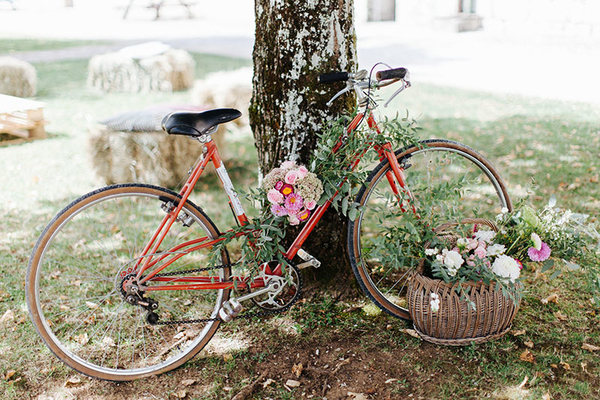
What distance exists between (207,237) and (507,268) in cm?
151

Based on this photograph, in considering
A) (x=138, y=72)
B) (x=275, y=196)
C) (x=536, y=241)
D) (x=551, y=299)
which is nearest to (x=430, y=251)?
(x=536, y=241)

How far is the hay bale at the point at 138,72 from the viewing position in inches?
372

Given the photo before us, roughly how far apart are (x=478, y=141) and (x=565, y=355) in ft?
13.6

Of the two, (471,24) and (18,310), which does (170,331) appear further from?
(471,24)

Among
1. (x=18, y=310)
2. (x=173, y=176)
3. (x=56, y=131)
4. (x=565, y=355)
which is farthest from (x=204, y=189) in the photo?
(x=565, y=355)

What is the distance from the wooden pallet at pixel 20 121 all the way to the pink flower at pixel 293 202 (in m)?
5.31

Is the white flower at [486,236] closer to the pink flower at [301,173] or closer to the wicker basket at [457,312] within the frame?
the wicker basket at [457,312]

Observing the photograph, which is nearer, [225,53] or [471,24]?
[225,53]

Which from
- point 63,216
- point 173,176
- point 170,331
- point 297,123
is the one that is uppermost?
point 297,123

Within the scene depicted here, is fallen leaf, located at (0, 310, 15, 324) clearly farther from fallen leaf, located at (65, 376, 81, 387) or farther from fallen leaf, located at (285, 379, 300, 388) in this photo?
fallen leaf, located at (285, 379, 300, 388)

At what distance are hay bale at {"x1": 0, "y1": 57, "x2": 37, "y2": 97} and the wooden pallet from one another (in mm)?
1952

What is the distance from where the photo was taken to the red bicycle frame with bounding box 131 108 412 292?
8.55 feet

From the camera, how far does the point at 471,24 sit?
619 inches

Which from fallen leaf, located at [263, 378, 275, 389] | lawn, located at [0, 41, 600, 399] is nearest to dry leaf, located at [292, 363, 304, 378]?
lawn, located at [0, 41, 600, 399]
